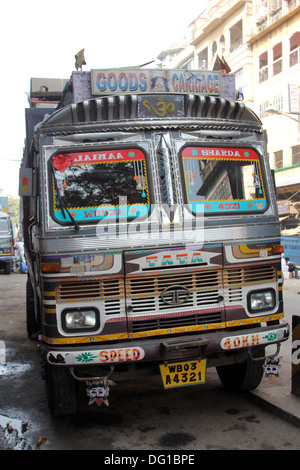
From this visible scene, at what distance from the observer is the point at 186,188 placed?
4.11 metres

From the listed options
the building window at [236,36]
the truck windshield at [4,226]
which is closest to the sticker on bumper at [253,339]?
the truck windshield at [4,226]

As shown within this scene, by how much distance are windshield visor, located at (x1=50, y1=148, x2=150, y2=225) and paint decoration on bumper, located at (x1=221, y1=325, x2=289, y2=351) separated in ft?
4.36

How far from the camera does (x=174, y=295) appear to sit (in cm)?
388

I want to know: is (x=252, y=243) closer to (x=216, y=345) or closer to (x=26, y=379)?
(x=216, y=345)

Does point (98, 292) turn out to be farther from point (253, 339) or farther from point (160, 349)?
point (253, 339)

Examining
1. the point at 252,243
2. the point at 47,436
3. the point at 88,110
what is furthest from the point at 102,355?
the point at 88,110

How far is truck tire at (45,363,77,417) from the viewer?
4031 mm

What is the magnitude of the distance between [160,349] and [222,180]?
164 centimetres

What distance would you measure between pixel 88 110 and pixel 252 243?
6.23 ft

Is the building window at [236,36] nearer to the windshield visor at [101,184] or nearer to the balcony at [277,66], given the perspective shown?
the balcony at [277,66]

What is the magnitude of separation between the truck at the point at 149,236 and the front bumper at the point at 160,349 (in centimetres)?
1

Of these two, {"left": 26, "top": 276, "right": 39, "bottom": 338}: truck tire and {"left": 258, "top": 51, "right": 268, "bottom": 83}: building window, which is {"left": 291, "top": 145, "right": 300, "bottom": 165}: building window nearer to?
{"left": 258, "top": 51, "right": 268, "bottom": 83}: building window

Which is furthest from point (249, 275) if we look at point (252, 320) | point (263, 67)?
point (263, 67)

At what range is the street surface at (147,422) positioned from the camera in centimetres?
383
